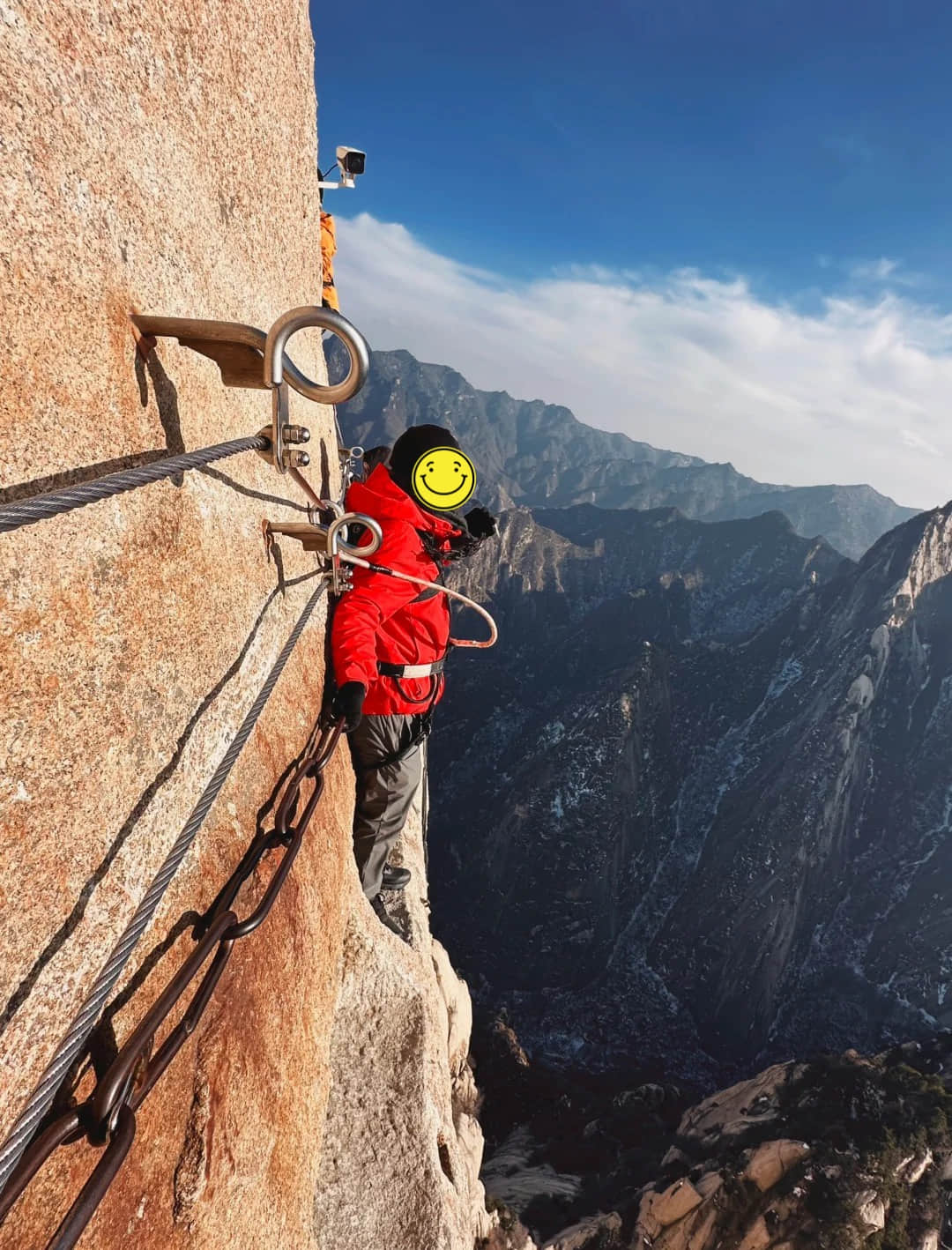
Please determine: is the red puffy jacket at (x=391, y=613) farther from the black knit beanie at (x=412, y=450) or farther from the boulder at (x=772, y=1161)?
the boulder at (x=772, y=1161)

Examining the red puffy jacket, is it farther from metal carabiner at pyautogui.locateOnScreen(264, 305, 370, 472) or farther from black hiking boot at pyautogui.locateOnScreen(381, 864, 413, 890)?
black hiking boot at pyautogui.locateOnScreen(381, 864, 413, 890)

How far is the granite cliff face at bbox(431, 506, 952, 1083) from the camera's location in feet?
241

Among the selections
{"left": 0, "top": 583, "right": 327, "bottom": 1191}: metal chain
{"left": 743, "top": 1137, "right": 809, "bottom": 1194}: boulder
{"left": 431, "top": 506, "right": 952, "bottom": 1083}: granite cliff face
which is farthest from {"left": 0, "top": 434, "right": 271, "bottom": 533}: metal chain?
{"left": 431, "top": 506, "right": 952, "bottom": 1083}: granite cliff face

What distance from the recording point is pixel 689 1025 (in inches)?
2955

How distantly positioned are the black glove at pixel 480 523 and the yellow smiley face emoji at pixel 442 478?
1.70 ft

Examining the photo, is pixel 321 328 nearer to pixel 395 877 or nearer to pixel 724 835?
pixel 395 877

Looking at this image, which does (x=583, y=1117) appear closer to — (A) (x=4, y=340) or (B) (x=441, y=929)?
(B) (x=441, y=929)

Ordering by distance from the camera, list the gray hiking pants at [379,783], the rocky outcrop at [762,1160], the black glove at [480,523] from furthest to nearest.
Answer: the rocky outcrop at [762,1160] → the gray hiking pants at [379,783] → the black glove at [480,523]

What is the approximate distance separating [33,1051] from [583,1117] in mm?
55350

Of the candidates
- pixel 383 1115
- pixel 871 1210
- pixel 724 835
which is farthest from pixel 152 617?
pixel 724 835

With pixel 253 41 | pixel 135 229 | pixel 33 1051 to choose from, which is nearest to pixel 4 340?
pixel 135 229

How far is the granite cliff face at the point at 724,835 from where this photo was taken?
73.5 meters

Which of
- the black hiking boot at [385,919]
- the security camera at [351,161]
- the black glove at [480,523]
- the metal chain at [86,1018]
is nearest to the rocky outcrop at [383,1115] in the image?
the black hiking boot at [385,919]

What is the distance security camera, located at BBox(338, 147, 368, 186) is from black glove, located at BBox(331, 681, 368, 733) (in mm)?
12441
